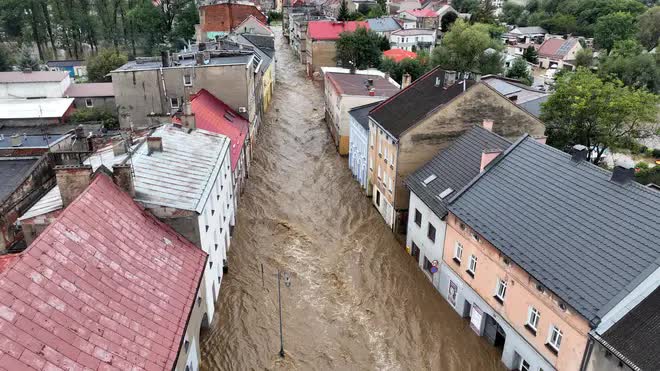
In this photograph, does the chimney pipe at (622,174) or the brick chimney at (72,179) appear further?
the chimney pipe at (622,174)

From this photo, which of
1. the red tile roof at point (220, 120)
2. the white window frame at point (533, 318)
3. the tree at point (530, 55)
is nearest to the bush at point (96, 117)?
the red tile roof at point (220, 120)

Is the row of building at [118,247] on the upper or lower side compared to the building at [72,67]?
upper

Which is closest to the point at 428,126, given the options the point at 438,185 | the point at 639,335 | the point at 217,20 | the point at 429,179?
the point at 429,179

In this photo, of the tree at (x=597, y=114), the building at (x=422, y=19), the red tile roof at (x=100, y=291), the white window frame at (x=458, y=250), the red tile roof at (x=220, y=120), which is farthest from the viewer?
the building at (x=422, y=19)

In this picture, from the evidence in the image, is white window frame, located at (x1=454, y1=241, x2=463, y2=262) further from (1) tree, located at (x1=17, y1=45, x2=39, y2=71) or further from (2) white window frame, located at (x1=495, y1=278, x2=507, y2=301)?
(1) tree, located at (x1=17, y1=45, x2=39, y2=71)

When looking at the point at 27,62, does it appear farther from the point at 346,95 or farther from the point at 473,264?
the point at 473,264

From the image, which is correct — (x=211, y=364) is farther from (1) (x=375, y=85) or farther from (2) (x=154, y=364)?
(1) (x=375, y=85)

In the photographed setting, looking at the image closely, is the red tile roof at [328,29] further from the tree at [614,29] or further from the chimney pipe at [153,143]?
the tree at [614,29]
